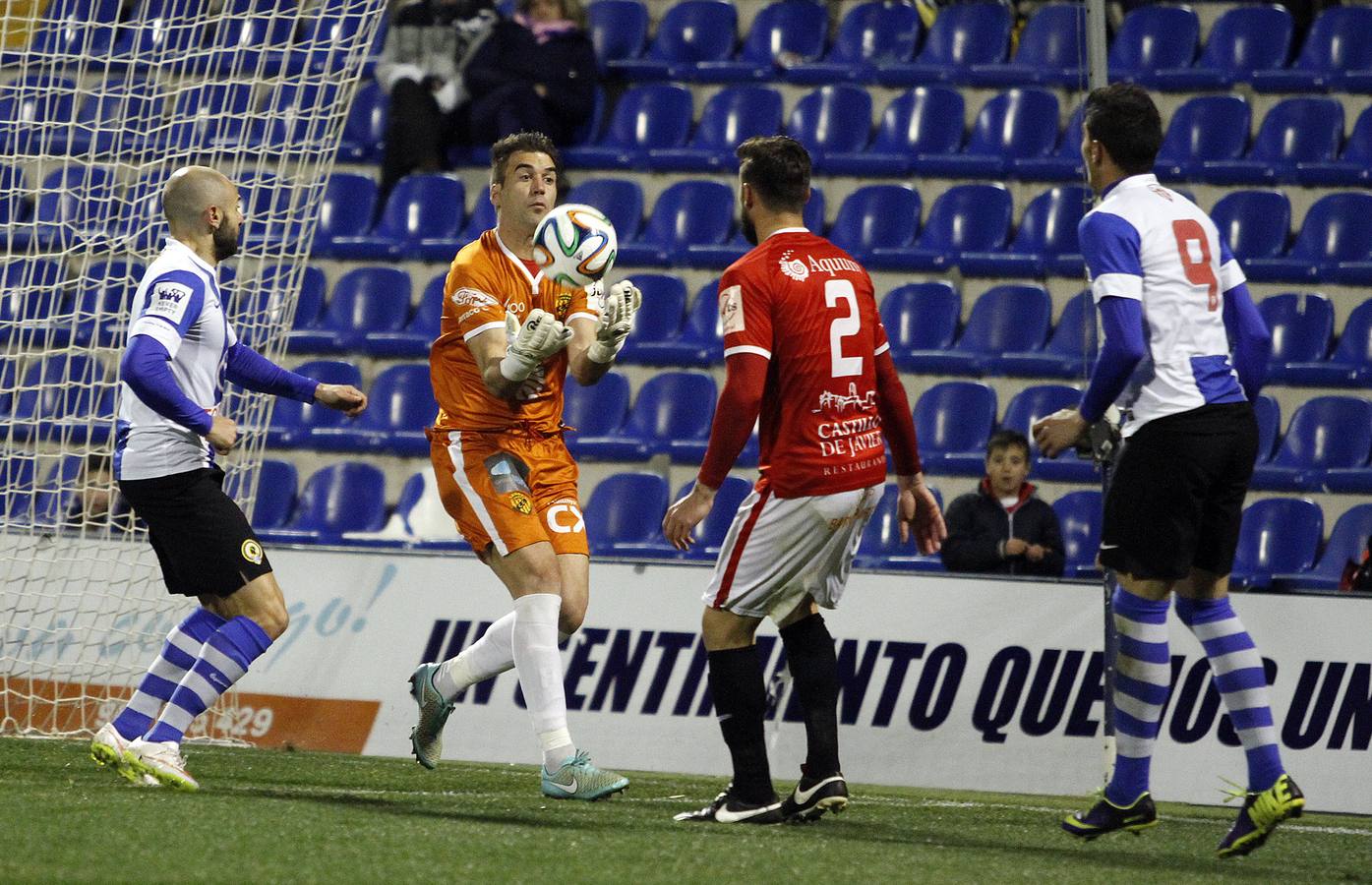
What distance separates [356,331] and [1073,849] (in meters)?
7.59

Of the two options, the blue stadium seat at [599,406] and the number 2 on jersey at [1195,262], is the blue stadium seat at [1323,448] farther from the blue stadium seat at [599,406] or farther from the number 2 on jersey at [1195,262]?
the number 2 on jersey at [1195,262]

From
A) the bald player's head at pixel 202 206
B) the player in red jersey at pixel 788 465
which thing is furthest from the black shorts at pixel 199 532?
the player in red jersey at pixel 788 465

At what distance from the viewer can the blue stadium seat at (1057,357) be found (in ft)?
32.7

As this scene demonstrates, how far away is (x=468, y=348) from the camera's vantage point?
5648 mm

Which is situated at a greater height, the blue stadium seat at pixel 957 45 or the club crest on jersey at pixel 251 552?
the blue stadium seat at pixel 957 45

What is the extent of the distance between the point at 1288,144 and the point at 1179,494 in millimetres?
6591

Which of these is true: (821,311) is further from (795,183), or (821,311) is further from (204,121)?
(204,121)

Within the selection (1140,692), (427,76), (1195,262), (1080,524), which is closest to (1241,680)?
(1140,692)

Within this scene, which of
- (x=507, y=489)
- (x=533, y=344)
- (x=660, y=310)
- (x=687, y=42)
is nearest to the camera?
(x=533, y=344)

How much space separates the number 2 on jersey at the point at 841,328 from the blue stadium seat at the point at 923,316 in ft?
16.2

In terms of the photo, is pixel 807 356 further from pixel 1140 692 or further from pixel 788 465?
pixel 1140 692

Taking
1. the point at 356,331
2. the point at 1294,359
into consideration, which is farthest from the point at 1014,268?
the point at 356,331

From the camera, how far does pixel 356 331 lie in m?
11.5

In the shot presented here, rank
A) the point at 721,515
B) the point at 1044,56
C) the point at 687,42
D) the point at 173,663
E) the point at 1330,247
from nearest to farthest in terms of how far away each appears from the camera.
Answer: the point at 173,663
the point at 721,515
the point at 1330,247
the point at 1044,56
the point at 687,42
